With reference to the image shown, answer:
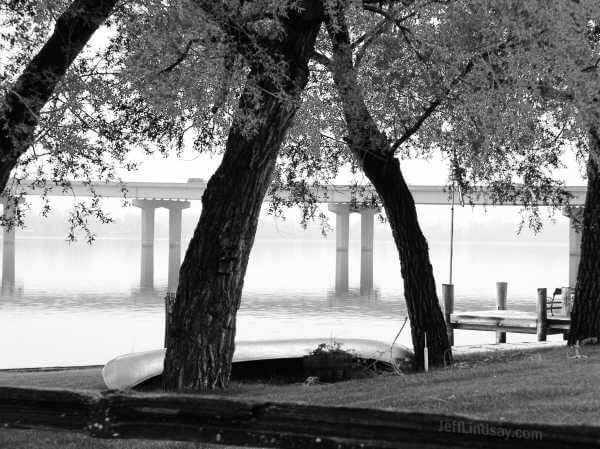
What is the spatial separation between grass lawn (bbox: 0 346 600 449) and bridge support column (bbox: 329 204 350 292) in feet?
140

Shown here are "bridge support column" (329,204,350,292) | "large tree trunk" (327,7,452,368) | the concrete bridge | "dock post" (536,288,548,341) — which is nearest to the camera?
"large tree trunk" (327,7,452,368)

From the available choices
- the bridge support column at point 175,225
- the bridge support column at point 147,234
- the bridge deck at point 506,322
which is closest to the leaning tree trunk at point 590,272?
the bridge deck at point 506,322

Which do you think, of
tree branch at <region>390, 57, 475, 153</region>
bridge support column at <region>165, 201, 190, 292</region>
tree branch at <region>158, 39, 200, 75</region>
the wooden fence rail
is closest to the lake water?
tree branch at <region>390, 57, 475, 153</region>

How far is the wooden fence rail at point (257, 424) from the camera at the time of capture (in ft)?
15.9

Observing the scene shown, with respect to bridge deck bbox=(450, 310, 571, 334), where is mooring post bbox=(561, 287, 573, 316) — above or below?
above

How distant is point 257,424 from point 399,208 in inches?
431

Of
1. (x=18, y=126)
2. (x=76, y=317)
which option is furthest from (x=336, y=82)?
(x=76, y=317)

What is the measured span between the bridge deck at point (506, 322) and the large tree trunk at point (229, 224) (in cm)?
1438

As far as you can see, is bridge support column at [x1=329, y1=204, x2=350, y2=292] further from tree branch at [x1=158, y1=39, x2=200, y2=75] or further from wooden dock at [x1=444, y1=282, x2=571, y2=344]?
tree branch at [x1=158, y1=39, x2=200, y2=75]

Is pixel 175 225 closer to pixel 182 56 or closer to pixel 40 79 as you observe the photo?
pixel 182 56

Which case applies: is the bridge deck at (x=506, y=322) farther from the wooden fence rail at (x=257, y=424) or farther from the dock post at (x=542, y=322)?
the wooden fence rail at (x=257, y=424)

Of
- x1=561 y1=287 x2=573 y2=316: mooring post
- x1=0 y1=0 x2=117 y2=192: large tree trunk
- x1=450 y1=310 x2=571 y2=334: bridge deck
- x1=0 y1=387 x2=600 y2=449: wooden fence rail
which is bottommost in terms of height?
x1=450 y1=310 x2=571 y2=334: bridge deck

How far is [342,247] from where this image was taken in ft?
367

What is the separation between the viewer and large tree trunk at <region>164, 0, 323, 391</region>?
1192 centimetres
